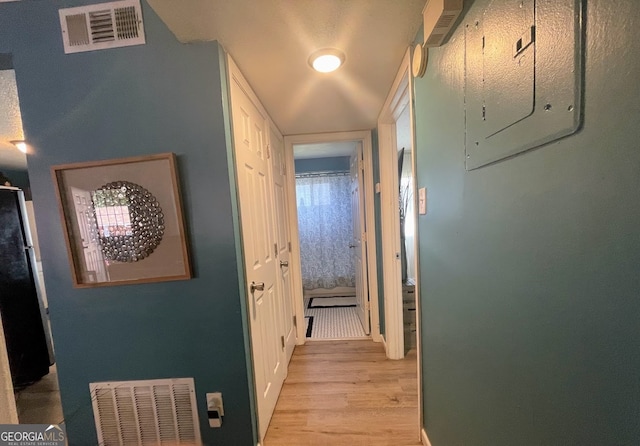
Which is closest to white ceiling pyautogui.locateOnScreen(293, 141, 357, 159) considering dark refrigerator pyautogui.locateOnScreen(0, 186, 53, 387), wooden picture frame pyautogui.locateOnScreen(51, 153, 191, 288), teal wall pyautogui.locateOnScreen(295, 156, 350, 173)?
teal wall pyautogui.locateOnScreen(295, 156, 350, 173)

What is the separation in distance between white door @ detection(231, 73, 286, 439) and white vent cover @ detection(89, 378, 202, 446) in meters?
0.35

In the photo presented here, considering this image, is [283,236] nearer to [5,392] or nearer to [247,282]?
[247,282]

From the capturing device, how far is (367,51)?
1284mm

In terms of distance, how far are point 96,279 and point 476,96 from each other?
177 cm

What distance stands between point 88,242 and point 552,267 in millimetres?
1765

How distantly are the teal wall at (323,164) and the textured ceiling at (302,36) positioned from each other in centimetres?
226

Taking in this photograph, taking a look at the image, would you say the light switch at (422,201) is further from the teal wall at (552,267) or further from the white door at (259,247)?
the white door at (259,247)

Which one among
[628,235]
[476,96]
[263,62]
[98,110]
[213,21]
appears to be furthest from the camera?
[263,62]

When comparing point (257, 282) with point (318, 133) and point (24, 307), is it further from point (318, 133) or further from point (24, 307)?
point (24, 307)

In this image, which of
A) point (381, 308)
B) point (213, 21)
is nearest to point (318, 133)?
point (213, 21)

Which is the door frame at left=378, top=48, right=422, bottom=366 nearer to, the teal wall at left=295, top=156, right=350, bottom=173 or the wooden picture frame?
the wooden picture frame

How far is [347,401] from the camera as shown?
177cm

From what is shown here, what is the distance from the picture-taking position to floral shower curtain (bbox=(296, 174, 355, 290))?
13.3 ft

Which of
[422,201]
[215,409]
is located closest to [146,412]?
[215,409]
